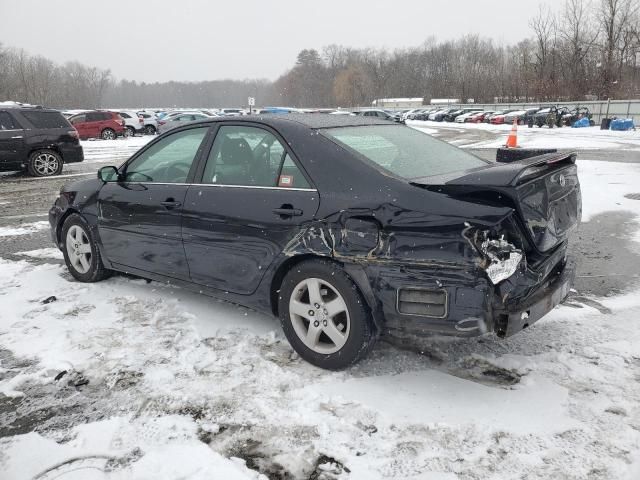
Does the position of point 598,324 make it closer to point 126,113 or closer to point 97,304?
point 97,304

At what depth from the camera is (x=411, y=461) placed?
95.6 inches

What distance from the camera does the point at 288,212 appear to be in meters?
3.31

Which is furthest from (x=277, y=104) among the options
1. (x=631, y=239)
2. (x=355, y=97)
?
(x=631, y=239)

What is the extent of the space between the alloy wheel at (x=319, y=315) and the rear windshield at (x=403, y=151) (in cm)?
84

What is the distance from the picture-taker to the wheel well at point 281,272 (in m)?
3.25

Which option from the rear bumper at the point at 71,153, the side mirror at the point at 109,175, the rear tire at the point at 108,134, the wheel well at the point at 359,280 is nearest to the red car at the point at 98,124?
the rear tire at the point at 108,134

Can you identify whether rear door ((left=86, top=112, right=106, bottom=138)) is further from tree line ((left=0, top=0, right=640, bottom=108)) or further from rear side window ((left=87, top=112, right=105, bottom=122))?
tree line ((left=0, top=0, right=640, bottom=108))

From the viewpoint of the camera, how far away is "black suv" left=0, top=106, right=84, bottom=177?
41.9 feet

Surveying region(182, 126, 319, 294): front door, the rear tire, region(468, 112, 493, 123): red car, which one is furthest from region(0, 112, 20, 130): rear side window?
region(468, 112, 493, 123): red car

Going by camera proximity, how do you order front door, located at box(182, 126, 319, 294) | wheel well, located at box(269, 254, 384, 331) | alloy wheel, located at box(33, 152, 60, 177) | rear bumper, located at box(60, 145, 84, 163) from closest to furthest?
wheel well, located at box(269, 254, 384, 331) < front door, located at box(182, 126, 319, 294) < alloy wheel, located at box(33, 152, 60, 177) < rear bumper, located at box(60, 145, 84, 163)

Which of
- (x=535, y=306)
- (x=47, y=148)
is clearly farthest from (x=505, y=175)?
(x=47, y=148)

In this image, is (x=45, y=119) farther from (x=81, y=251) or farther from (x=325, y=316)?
(x=325, y=316)

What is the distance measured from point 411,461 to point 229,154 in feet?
7.99

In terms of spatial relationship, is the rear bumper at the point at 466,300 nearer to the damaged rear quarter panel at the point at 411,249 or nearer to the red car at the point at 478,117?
the damaged rear quarter panel at the point at 411,249
